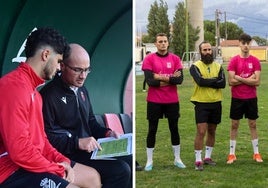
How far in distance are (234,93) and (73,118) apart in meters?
2.40

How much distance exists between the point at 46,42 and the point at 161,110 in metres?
1.98

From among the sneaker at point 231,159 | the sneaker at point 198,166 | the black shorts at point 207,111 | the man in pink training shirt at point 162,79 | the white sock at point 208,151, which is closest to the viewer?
the man in pink training shirt at point 162,79

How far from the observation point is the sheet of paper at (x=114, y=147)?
2.27 metres

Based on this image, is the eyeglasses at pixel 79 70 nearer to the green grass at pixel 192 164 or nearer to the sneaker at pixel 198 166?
the green grass at pixel 192 164

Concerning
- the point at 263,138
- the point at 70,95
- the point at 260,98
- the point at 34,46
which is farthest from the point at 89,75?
the point at 260,98

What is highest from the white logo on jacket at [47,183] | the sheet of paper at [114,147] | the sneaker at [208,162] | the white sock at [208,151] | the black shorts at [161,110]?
the sheet of paper at [114,147]

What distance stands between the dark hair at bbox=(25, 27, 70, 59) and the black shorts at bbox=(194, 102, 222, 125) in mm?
2104

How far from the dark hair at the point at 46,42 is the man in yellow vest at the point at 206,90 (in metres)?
1.97

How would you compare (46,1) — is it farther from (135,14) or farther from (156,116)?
(156,116)

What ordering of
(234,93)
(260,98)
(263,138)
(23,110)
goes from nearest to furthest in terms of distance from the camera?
(23,110)
(234,93)
(263,138)
(260,98)

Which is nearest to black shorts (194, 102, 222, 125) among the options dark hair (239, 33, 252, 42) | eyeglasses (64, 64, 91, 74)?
dark hair (239, 33, 252, 42)

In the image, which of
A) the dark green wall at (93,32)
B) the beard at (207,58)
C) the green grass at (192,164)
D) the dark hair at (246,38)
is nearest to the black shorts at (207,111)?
the beard at (207,58)

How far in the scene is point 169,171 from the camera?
420 cm

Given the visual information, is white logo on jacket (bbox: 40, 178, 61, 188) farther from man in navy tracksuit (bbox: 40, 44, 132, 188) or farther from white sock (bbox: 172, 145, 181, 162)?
white sock (bbox: 172, 145, 181, 162)
